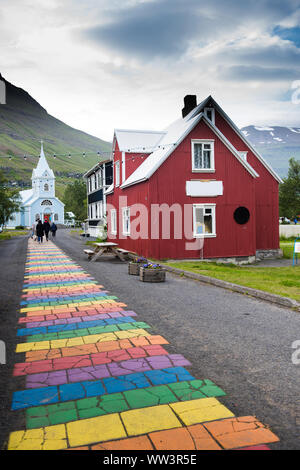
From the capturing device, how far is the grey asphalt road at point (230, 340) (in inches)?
143

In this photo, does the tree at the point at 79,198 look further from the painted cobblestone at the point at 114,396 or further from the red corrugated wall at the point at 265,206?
the painted cobblestone at the point at 114,396

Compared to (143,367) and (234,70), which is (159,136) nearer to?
(234,70)

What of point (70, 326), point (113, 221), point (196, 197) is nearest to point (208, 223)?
point (196, 197)

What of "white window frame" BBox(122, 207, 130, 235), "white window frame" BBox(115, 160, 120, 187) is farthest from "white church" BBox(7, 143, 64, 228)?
"white window frame" BBox(122, 207, 130, 235)

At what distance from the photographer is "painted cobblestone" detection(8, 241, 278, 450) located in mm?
3066

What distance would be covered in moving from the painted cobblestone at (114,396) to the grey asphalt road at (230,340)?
16 centimetres

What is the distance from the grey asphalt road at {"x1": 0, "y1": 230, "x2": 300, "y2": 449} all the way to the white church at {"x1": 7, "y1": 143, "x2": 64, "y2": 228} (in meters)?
86.5

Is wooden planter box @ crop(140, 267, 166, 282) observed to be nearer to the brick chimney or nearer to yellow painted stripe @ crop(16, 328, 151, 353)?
yellow painted stripe @ crop(16, 328, 151, 353)

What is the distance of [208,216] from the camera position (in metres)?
20.0

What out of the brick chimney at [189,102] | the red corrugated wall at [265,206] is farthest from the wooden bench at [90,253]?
the brick chimney at [189,102]

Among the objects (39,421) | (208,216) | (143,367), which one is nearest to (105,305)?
(143,367)

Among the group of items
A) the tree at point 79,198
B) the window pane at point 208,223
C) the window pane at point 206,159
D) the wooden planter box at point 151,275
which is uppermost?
the tree at point 79,198

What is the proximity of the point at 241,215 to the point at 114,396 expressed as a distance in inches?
702

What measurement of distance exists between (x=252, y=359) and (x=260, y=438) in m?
1.89
